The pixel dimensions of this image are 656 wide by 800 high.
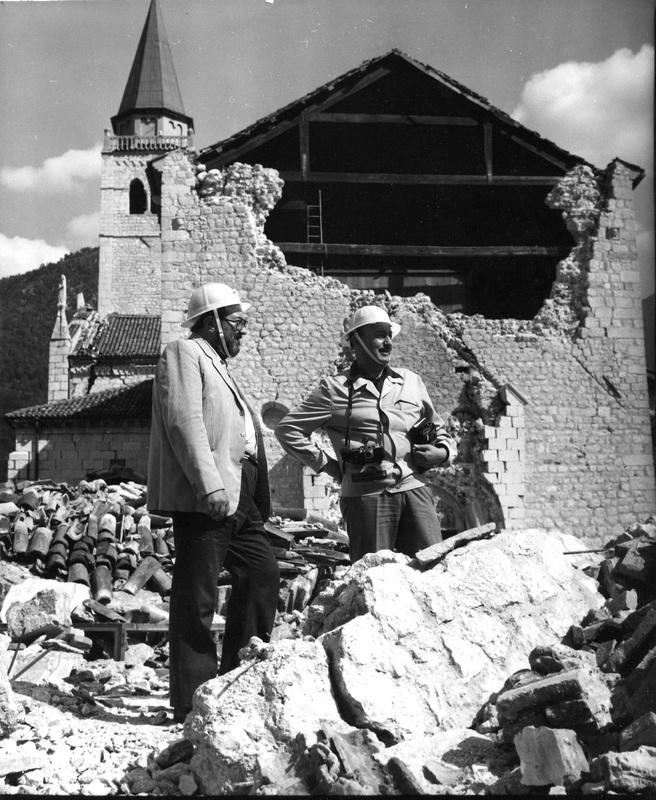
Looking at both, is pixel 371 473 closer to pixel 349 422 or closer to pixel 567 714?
pixel 349 422

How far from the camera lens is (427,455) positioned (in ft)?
16.6

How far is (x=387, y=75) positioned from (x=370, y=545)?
1243 centimetres

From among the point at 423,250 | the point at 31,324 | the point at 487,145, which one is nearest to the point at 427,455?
the point at 423,250

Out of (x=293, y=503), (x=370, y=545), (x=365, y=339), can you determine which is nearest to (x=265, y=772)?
(x=370, y=545)

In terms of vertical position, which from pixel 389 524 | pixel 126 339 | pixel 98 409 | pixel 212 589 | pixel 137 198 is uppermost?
pixel 137 198

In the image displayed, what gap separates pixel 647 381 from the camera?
15898 millimetres

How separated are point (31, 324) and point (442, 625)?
5632cm

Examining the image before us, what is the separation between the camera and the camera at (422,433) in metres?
5.18

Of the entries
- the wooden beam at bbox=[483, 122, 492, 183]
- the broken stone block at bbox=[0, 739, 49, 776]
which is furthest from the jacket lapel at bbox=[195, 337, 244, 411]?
the wooden beam at bbox=[483, 122, 492, 183]

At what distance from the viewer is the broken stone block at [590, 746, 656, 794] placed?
298 centimetres

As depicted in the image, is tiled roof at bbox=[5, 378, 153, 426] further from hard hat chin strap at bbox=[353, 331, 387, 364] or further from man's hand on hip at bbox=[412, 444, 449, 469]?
man's hand on hip at bbox=[412, 444, 449, 469]

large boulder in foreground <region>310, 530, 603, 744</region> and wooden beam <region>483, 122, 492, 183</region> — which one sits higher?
wooden beam <region>483, 122, 492, 183</region>

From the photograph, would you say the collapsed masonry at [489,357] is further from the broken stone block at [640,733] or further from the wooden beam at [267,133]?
the broken stone block at [640,733]

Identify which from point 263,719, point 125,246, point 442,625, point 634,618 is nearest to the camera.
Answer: point 263,719
